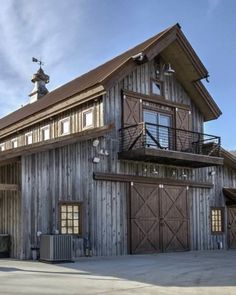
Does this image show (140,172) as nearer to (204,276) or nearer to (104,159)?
(104,159)

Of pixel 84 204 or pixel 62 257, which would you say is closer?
pixel 62 257

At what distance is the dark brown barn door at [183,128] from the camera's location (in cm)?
2215

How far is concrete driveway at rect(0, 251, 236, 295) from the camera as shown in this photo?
9.91 meters

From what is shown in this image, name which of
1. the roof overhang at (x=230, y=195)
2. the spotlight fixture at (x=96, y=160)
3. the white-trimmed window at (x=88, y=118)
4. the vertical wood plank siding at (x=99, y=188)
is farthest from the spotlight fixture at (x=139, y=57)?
the roof overhang at (x=230, y=195)

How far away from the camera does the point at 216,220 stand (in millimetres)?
23469

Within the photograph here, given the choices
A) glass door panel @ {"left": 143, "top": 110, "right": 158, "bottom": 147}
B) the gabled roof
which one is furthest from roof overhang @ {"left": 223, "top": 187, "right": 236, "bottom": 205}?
glass door panel @ {"left": 143, "top": 110, "right": 158, "bottom": 147}

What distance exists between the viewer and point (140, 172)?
2023 cm

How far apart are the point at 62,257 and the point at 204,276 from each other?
5.10 metres

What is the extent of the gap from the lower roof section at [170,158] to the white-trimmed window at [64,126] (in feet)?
10.5

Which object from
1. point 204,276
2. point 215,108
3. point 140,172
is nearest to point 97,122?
point 140,172

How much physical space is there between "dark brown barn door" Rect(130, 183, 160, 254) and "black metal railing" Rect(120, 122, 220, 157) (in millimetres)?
1770

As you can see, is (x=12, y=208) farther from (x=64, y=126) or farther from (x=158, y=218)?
(x=158, y=218)

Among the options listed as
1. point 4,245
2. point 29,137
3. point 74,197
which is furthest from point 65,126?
point 4,245

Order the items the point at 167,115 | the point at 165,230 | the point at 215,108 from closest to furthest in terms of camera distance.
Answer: the point at 165,230, the point at 167,115, the point at 215,108
